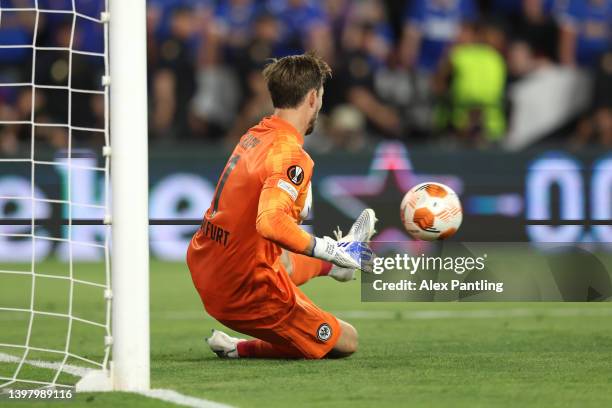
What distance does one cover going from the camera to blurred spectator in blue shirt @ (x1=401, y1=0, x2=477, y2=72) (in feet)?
53.9

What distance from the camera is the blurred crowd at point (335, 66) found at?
15531mm

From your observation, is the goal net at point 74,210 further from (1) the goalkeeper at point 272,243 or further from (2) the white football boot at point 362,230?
(2) the white football boot at point 362,230

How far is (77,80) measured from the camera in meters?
14.6

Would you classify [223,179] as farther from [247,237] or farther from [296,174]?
[296,174]

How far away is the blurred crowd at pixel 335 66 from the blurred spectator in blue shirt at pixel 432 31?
0.02m

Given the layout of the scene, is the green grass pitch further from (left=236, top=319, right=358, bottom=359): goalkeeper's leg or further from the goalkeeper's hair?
the goalkeeper's hair

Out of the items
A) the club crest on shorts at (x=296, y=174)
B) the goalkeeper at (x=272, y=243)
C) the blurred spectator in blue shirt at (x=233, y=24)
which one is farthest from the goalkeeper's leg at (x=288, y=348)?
the blurred spectator in blue shirt at (x=233, y=24)

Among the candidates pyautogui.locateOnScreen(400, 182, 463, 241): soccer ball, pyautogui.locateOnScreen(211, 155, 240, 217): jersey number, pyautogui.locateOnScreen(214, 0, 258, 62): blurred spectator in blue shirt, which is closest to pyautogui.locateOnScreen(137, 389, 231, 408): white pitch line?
pyautogui.locateOnScreen(211, 155, 240, 217): jersey number

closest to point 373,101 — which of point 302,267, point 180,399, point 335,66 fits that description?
point 335,66

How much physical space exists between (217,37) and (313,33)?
4.00 feet

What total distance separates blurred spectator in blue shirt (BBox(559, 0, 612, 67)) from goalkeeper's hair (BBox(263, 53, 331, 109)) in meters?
10.2

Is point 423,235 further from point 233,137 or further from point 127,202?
point 233,137

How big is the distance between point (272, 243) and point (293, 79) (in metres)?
0.90

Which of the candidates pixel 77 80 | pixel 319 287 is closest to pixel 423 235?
pixel 319 287
